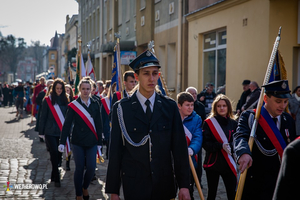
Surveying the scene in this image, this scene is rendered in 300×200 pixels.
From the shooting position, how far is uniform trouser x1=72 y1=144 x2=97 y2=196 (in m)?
6.60

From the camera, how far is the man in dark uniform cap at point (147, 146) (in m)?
3.60

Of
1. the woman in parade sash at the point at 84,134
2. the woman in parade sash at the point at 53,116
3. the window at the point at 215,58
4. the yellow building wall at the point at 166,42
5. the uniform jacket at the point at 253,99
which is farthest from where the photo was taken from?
the yellow building wall at the point at 166,42

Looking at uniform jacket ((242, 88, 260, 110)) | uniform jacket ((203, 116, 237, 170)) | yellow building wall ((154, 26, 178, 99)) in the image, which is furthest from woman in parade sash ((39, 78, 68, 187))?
yellow building wall ((154, 26, 178, 99))

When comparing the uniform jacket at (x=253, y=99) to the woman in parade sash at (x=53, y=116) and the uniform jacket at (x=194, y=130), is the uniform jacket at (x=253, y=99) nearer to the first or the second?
the woman in parade sash at (x=53, y=116)

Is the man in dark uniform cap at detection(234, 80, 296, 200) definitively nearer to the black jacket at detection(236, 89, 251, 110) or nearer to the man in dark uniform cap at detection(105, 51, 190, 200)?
the man in dark uniform cap at detection(105, 51, 190, 200)

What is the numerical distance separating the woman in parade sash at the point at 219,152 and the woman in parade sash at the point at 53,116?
3161 mm

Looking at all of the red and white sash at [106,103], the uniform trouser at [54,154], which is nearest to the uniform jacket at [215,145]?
the uniform trouser at [54,154]

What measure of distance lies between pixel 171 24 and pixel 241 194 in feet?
47.1

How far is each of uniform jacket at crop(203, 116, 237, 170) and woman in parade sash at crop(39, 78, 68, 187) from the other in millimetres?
3129

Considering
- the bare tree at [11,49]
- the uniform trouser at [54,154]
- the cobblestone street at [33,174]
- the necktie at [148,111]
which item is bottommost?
the cobblestone street at [33,174]

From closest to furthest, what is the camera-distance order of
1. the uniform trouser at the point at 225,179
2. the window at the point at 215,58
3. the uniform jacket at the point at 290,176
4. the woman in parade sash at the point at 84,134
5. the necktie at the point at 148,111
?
the uniform jacket at the point at 290,176 → the necktie at the point at 148,111 → the uniform trouser at the point at 225,179 → the woman in parade sash at the point at 84,134 → the window at the point at 215,58

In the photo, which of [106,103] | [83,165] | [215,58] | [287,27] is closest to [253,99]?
[287,27]

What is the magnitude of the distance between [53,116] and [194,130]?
3390mm

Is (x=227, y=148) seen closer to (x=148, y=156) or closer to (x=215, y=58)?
(x=148, y=156)
